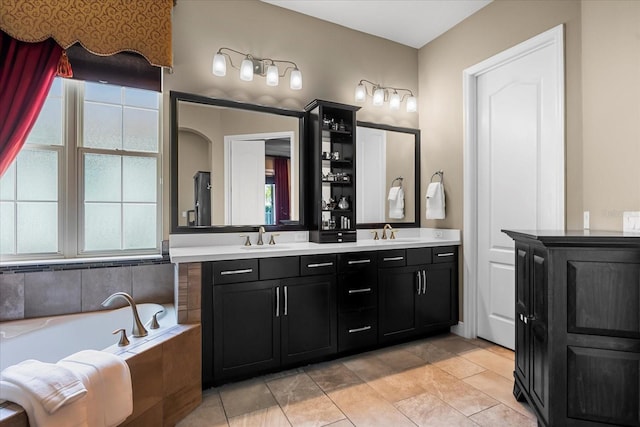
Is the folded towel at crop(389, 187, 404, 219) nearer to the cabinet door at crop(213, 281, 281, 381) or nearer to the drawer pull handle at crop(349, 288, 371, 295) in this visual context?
the drawer pull handle at crop(349, 288, 371, 295)

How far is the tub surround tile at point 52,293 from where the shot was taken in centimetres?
213

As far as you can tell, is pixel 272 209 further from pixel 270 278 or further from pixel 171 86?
pixel 171 86

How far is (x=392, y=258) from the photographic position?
273cm

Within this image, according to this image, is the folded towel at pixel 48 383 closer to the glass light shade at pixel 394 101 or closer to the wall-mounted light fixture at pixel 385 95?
the wall-mounted light fixture at pixel 385 95

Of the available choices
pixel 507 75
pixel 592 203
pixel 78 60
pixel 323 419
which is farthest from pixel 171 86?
pixel 592 203

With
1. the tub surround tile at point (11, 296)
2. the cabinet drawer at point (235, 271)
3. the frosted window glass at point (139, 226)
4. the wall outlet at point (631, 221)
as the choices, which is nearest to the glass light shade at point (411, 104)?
the wall outlet at point (631, 221)

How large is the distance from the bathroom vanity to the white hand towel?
2.85 feet

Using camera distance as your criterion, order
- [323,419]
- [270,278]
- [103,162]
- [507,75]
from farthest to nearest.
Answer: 1. [507,75]
2. [103,162]
3. [270,278]
4. [323,419]

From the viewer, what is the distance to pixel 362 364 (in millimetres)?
2498

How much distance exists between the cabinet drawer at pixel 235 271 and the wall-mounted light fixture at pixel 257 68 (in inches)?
59.0

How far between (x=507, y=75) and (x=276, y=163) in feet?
6.81

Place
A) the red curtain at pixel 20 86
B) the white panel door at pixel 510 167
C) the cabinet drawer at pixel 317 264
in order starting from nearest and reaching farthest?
the red curtain at pixel 20 86, the cabinet drawer at pixel 317 264, the white panel door at pixel 510 167

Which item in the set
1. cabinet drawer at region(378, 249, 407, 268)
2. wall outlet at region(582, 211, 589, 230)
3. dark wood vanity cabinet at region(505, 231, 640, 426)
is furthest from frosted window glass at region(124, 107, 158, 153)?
wall outlet at region(582, 211, 589, 230)

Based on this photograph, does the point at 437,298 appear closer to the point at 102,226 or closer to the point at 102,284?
the point at 102,284
